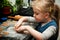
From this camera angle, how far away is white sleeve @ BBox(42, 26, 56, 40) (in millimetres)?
802

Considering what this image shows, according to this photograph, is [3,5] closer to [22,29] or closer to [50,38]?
[22,29]

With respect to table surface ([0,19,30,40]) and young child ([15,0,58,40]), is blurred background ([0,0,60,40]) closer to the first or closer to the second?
table surface ([0,19,30,40])

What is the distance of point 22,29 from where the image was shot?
2.87 feet

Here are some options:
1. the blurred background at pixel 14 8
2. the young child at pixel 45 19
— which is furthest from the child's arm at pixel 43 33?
the blurred background at pixel 14 8

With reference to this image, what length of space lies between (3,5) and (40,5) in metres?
0.53

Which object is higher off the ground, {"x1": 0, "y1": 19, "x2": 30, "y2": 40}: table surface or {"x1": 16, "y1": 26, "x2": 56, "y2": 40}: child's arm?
{"x1": 16, "y1": 26, "x2": 56, "y2": 40}: child's arm

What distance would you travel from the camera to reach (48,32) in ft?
2.66

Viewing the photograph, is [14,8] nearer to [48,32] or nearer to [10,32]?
[10,32]

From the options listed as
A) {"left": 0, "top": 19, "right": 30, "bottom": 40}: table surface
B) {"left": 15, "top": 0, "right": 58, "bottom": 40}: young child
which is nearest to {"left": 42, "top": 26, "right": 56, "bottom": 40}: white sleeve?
{"left": 15, "top": 0, "right": 58, "bottom": 40}: young child

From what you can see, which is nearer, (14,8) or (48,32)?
(48,32)

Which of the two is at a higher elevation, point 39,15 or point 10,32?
point 39,15

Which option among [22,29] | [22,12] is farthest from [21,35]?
[22,12]

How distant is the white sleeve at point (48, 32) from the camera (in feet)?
2.63

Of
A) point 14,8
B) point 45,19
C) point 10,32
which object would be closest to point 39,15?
point 45,19
